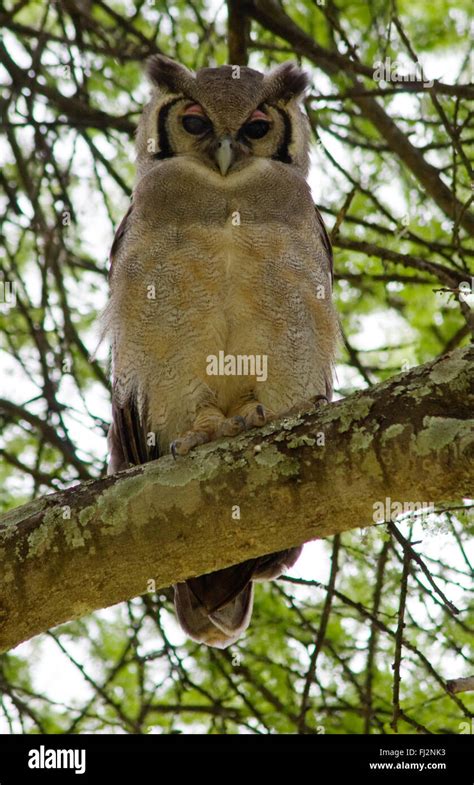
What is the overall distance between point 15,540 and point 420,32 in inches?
169

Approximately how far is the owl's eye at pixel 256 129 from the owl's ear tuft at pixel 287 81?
0.53ft

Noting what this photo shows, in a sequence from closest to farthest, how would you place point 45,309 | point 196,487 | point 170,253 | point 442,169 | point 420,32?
point 196,487
point 170,253
point 442,169
point 45,309
point 420,32

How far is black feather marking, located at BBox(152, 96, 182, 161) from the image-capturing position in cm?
508

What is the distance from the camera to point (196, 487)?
3.11 m

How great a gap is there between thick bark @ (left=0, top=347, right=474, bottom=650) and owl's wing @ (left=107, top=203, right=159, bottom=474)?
1.54 meters

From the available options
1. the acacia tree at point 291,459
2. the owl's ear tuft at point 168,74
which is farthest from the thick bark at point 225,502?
the owl's ear tuft at point 168,74

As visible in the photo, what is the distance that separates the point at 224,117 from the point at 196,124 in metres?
0.18

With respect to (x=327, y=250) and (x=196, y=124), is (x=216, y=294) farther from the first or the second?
(x=196, y=124)

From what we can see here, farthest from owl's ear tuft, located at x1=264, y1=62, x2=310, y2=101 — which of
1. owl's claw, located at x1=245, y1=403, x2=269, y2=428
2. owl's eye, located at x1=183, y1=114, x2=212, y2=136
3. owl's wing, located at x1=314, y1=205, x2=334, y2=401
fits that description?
owl's claw, located at x1=245, y1=403, x2=269, y2=428

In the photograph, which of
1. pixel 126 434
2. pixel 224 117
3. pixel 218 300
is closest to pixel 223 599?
pixel 126 434

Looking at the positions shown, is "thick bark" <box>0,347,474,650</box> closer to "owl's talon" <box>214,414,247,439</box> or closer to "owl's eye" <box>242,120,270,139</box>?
"owl's talon" <box>214,414,247,439</box>

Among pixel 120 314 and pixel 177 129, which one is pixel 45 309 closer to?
pixel 120 314

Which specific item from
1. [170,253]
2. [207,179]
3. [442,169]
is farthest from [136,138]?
[442,169]

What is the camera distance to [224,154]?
15.5ft
